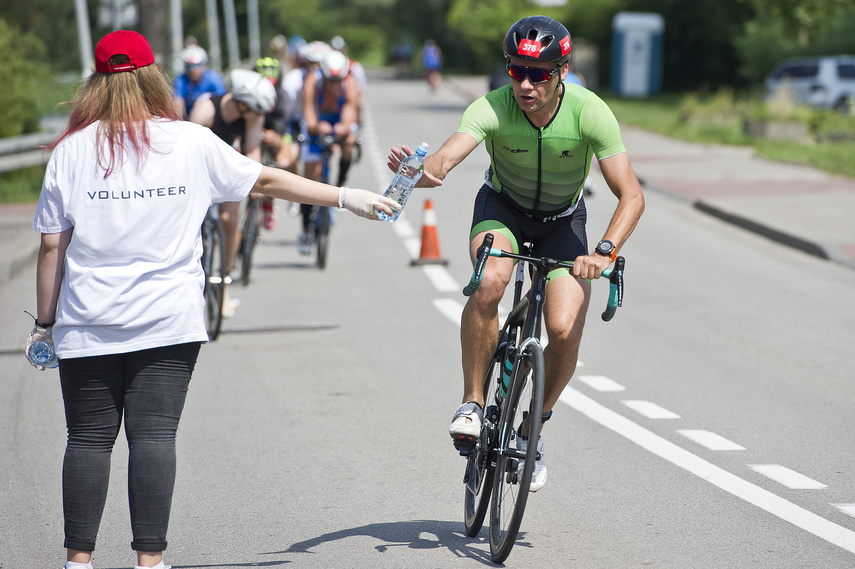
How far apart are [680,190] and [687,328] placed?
32.0ft

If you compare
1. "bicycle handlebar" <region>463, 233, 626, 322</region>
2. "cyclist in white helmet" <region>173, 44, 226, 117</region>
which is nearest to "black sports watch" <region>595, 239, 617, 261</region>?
"bicycle handlebar" <region>463, 233, 626, 322</region>

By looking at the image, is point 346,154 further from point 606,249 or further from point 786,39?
point 786,39

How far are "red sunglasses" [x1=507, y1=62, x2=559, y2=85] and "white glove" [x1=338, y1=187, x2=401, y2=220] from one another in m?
0.85

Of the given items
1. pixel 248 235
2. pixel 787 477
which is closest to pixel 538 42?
pixel 787 477

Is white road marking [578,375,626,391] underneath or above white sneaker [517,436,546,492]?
underneath

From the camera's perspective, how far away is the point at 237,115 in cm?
909

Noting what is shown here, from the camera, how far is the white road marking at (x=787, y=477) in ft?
17.9

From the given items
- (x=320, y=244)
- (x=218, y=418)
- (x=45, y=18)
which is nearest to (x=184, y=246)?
(x=218, y=418)

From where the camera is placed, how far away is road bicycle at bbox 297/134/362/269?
11.8 metres

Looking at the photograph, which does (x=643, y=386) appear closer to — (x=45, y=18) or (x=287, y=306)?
(x=287, y=306)

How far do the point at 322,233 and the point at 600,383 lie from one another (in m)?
5.03

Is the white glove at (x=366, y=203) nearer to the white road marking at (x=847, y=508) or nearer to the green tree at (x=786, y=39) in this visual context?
the white road marking at (x=847, y=508)

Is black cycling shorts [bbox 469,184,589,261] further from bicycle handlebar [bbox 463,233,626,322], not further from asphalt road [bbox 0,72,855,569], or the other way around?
asphalt road [bbox 0,72,855,569]

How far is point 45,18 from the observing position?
5359 cm
